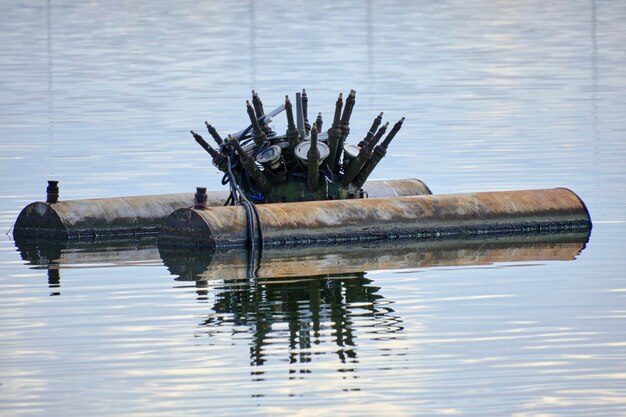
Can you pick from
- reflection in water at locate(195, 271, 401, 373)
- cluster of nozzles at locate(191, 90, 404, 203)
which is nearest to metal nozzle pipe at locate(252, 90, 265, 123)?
cluster of nozzles at locate(191, 90, 404, 203)

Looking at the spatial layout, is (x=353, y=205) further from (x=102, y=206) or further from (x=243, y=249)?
(x=102, y=206)

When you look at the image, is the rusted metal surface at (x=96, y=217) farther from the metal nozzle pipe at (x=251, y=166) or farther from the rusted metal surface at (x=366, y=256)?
the rusted metal surface at (x=366, y=256)

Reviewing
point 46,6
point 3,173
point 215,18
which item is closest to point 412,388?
point 3,173

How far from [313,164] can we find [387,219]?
1.18 meters

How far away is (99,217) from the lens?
1047 inches

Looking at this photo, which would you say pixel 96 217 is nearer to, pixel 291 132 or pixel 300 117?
pixel 291 132

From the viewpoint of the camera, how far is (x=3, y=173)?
114ft

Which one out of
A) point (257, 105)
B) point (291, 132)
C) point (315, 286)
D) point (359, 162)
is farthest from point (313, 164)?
point (315, 286)

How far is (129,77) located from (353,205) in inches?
1555

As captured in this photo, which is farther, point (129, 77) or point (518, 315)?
point (129, 77)

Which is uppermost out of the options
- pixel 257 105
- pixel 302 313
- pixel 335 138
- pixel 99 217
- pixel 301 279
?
pixel 257 105

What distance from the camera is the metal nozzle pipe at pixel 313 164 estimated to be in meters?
25.6

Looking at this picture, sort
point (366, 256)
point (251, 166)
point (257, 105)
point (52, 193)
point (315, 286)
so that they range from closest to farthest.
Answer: point (315, 286)
point (366, 256)
point (251, 166)
point (52, 193)
point (257, 105)

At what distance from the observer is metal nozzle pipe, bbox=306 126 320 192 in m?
25.6
